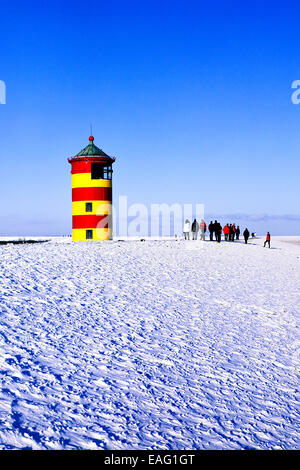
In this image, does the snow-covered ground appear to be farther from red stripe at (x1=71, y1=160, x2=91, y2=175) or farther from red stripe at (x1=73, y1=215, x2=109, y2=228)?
red stripe at (x1=71, y1=160, x2=91, y2=175)

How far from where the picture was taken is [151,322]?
10.6 meters

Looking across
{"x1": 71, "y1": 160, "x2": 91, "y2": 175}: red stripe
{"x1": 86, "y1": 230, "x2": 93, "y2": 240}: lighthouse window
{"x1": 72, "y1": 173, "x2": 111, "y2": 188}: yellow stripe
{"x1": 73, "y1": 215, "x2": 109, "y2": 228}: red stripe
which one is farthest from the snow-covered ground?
{"x1": 71, "y1": 160, "x2": 91, "y2": 175}: red stripe

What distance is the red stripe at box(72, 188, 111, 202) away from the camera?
3272 centimetres

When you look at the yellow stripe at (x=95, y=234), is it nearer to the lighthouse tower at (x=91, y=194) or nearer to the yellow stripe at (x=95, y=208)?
the lighthouse tower at (x=91, y=194)

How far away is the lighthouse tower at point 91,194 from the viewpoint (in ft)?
107

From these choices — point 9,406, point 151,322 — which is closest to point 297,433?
point 9,406

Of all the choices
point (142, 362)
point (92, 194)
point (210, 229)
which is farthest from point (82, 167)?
point (142, 362)

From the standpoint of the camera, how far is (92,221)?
3291cm

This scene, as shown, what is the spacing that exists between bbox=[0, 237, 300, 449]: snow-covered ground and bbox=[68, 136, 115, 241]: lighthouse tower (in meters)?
17.3

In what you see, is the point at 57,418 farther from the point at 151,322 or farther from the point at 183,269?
the point at 183,269

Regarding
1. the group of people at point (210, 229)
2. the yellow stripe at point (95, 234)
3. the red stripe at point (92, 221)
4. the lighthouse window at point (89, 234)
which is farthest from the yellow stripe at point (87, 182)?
the group of people at point (210, 229)

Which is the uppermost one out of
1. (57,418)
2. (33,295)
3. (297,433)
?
(33,295)

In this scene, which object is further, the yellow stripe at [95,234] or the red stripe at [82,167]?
the yellow stripe at [95,234]
